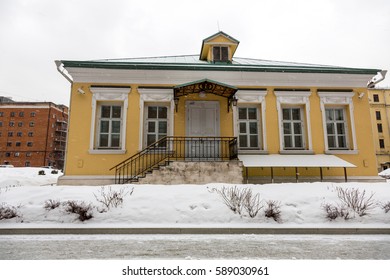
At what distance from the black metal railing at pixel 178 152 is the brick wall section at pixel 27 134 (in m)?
60.2

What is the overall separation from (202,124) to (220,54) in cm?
453

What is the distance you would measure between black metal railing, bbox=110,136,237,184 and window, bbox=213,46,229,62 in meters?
4.83

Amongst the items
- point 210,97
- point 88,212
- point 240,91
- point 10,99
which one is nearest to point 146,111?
point 210,97

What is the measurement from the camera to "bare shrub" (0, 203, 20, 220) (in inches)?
233

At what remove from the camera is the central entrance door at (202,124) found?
10828 mm

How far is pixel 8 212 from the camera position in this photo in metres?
5.97

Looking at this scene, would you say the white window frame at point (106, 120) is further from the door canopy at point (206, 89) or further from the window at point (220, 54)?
the window at point (220, 54)

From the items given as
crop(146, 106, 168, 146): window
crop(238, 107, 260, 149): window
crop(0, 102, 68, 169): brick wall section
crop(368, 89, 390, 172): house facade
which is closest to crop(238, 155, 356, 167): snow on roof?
crop(238, 107, 260, 149): window

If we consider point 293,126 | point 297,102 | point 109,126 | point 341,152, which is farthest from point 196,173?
point 341,152

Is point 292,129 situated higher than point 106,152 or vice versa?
point 292,129

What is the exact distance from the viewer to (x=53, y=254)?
402 centimetres

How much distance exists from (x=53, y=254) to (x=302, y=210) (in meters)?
5.38

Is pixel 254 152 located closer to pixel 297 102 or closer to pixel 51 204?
pixel 297 102

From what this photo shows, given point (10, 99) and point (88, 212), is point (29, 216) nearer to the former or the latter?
point (88, 212)
